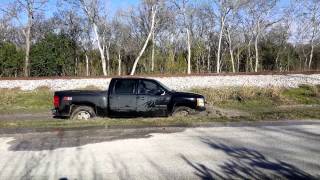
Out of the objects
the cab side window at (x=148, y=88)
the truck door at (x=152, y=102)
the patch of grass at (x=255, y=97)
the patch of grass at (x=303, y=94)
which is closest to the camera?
the truck door at (x=152, y=102)

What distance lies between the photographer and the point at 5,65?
167ft

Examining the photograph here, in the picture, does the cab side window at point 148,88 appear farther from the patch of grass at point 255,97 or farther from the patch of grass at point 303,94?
the patch of grass at point 303,94

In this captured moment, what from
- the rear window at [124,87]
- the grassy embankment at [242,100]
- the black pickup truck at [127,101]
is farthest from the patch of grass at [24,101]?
the rear window at [124,87]

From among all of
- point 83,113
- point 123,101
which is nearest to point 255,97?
point 123,101

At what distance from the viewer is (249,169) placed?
832cm

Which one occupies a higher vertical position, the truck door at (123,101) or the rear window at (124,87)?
the rear window at (124,87)

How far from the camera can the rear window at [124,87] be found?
644 inches

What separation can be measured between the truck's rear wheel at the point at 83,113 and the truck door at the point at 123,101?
0.76 m

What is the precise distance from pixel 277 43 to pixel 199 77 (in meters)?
53.3

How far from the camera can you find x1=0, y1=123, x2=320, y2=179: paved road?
26.7 ft

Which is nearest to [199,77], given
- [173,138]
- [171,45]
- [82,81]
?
[82,81]

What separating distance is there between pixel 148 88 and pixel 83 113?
2.57 metres

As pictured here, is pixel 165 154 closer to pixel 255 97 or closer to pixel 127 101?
pixel 127 101

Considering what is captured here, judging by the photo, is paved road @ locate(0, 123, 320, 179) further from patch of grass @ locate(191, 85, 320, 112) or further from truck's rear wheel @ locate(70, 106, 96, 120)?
patch of grass @ locate(191, 85, 320, 112)
